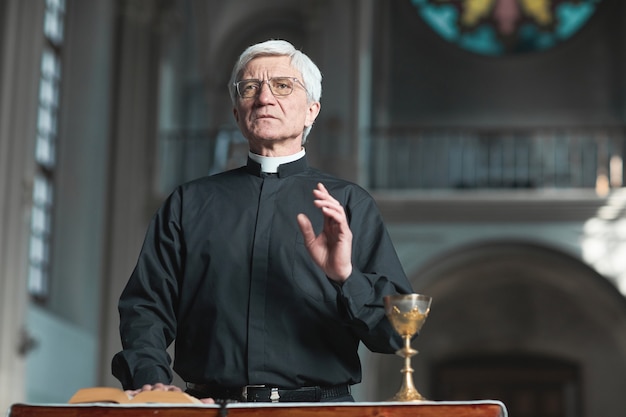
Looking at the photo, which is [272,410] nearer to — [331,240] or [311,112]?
[331,240]

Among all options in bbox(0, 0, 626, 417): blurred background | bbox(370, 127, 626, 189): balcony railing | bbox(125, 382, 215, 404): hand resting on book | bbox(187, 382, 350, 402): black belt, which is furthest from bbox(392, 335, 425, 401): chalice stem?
bbox(370, 127, 626, 189): balcony railing

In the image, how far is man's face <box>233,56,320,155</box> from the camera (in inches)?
115

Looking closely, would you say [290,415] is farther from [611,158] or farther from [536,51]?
[536,51]

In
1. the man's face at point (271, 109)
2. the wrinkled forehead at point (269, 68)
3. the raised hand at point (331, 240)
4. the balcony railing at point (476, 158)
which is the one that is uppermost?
the balcony railing at point (476, 158)

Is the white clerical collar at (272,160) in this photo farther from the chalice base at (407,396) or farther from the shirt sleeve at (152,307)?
the chalice base at (407,396)

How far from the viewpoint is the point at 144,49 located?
1482cm

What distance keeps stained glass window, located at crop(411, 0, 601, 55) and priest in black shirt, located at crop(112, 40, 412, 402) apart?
15.0 meters

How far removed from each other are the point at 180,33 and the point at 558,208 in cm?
559

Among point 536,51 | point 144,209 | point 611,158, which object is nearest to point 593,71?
point 536,51

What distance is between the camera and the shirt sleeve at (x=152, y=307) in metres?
2.68

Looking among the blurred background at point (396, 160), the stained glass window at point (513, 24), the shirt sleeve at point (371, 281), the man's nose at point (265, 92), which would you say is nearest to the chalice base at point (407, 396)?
the shirt sleeve at point (371, 281)

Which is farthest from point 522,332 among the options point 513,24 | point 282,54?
point 282,54

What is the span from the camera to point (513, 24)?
17.6 m

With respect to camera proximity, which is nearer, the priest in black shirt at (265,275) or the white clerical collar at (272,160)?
the priest in black shirt at (265,275)
